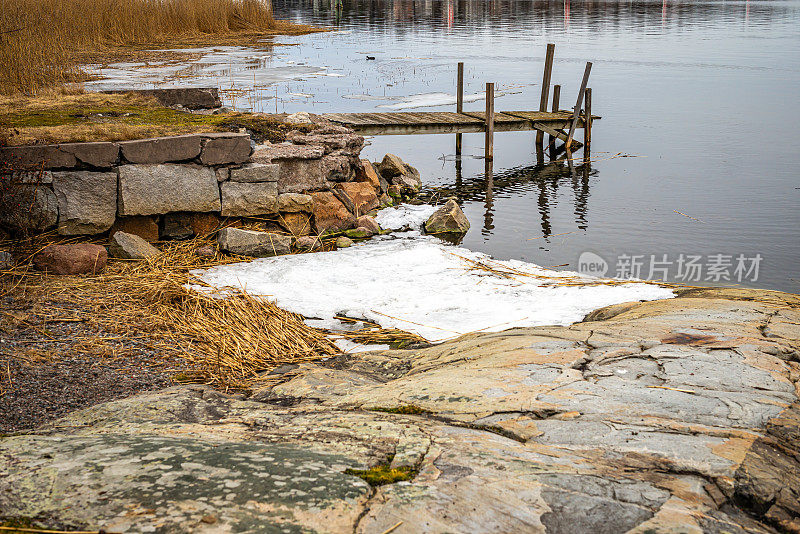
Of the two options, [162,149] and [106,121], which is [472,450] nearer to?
[162,149]

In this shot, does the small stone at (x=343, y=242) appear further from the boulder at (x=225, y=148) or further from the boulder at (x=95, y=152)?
the boulder at (x=95, y=152)

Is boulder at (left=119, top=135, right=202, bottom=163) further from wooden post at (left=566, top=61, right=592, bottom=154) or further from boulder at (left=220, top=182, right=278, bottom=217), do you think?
wooden post at (left=566, top=61, right=592, bottom=154)

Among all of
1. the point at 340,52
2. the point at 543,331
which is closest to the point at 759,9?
the point at 340,52

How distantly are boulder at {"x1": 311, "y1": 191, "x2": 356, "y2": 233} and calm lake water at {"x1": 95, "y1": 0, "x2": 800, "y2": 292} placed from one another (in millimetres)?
2072

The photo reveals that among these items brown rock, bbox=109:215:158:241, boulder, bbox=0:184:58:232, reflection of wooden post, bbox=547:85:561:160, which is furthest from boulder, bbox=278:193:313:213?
reflection of wooden post, bbox=547:85:561:160

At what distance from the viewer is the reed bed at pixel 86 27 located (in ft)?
38.9

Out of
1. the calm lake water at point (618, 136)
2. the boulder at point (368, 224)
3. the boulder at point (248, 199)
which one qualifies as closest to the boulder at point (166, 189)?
the boulder at point (248, 199)

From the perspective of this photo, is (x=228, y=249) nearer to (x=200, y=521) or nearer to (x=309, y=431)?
(x=309, y=431)

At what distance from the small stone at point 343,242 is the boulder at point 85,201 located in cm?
254

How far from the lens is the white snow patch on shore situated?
→ 31.0ft

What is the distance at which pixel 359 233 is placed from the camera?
8.80m

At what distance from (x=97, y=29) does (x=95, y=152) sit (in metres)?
16.9

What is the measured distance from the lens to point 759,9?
51812mm

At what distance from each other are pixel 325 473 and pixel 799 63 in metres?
28.3
